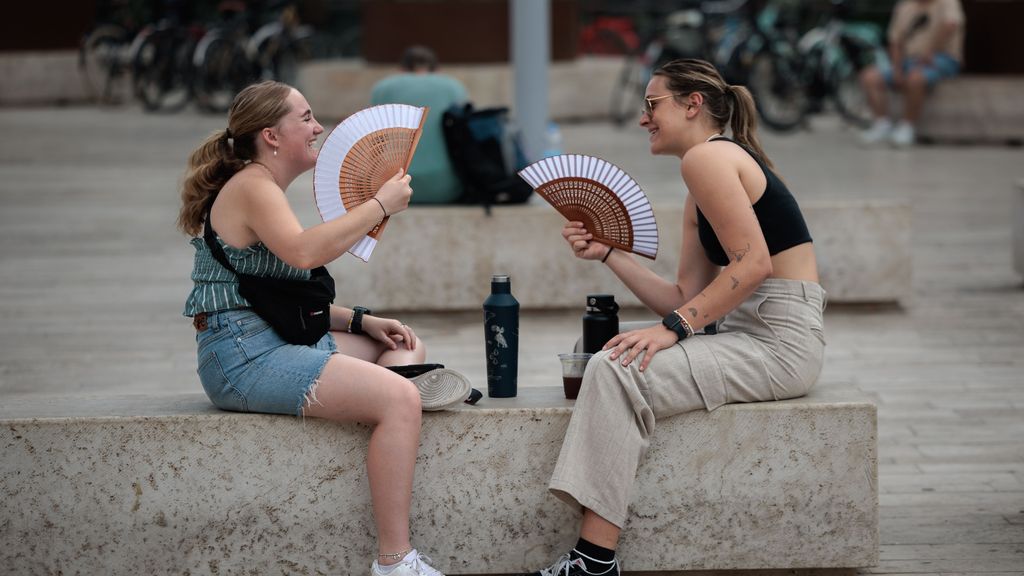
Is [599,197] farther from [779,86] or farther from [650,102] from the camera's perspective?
[779,86]

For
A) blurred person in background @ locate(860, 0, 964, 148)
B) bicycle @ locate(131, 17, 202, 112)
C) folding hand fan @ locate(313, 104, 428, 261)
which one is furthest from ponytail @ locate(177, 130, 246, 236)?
bicycle @ locate(131, 17, 202, 112)

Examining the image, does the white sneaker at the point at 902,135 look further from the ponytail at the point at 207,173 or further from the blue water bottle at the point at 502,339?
the ponytail at the point at 207,173

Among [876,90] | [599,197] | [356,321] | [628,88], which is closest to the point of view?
[599,197]

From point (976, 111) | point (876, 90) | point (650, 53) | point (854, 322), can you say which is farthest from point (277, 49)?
point (854, 322)

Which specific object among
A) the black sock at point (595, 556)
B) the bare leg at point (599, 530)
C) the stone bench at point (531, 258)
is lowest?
the stone bench at point (531, 258)

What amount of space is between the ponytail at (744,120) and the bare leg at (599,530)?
96 cm

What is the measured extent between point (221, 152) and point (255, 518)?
893mm

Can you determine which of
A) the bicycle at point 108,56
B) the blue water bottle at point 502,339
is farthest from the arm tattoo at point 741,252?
the bicycle at point 108,56

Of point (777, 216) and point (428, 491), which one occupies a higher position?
point (777, 216)

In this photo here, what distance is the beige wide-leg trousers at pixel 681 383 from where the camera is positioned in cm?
313

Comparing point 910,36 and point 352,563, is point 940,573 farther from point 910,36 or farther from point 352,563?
point 910,36

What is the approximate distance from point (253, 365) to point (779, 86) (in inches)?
436

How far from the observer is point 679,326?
127 inches

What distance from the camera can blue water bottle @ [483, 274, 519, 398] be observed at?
3.40 metres
